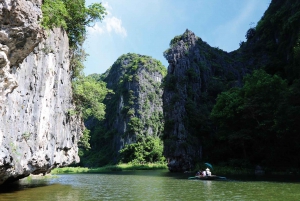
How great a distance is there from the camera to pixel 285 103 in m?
27.2

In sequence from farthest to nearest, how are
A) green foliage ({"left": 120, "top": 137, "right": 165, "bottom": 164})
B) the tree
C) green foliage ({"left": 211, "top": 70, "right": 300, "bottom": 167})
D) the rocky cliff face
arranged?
green foliage ({"left": 120, "top": 137, "right": 165, "bottom": 164})
the tree
green foliage ({"left": 211, "top": 70, "right": 300, "bottom": 167})
the rocky cliff face

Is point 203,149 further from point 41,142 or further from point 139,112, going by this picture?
point 139,112

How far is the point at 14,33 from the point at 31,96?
15.9 feet

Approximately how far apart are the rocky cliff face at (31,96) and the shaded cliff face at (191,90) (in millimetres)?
23428

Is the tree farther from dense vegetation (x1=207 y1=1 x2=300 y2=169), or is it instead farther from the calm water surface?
the calm water surface

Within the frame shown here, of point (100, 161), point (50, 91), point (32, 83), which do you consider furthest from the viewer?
point (100, 161)

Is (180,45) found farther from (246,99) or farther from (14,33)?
(14,33)

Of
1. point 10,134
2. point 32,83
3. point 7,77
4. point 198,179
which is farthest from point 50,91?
point 198,179

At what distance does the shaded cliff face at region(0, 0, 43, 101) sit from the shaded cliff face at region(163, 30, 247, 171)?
114ft

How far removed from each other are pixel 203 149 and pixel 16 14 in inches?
1470

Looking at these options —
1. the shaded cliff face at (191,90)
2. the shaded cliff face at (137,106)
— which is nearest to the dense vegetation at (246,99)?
the shaded cliff face at (191,90)

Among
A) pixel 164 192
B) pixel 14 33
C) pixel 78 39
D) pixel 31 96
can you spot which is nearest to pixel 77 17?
pixel 78 39

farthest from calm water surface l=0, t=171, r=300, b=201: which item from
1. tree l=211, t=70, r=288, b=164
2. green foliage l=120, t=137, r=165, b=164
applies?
green foliage l=120, t=137, r=165, b=164

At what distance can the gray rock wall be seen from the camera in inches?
483
